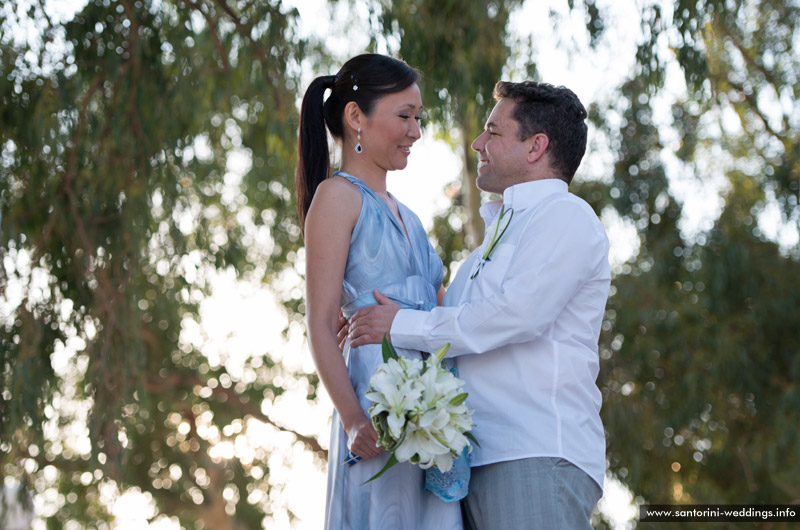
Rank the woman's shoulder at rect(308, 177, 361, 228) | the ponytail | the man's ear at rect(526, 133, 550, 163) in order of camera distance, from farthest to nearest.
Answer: the ponytail
the man's ear at rect(526, 133, 550, 163)
the woman's shoulder at rect(308, 177, 361, 228)

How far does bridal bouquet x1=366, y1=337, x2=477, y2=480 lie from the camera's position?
214cm

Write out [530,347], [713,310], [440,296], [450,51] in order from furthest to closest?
[713,310], [450,51], [440,296], [530,347]

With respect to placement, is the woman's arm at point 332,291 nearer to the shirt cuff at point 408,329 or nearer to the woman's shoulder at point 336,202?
the woman's shoulder at point 336,202

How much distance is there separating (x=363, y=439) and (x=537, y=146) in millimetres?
897

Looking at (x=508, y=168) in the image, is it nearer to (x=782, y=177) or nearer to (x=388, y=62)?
(x=388, y=62)

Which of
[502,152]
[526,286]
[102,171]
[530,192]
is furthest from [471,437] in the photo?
[102,171]

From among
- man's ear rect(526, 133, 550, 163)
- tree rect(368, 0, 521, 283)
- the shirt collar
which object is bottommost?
the shirt collar

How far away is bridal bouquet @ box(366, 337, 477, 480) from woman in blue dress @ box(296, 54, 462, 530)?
19 cm

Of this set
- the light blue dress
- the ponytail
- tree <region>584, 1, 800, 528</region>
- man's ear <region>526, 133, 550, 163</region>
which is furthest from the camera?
tree <region>584, 1, 800, 528</region>

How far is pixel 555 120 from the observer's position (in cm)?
267

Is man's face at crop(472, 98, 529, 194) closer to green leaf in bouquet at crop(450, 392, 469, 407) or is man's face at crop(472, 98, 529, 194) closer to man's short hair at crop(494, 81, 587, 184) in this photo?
man's short hair at crop(494, 81, 587, 184)

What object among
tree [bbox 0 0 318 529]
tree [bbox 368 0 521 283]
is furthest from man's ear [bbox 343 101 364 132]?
tree [bbox 0 0 318 529]

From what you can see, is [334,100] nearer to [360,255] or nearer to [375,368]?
[360,255]

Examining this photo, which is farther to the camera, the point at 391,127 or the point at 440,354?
the point at 391,127
